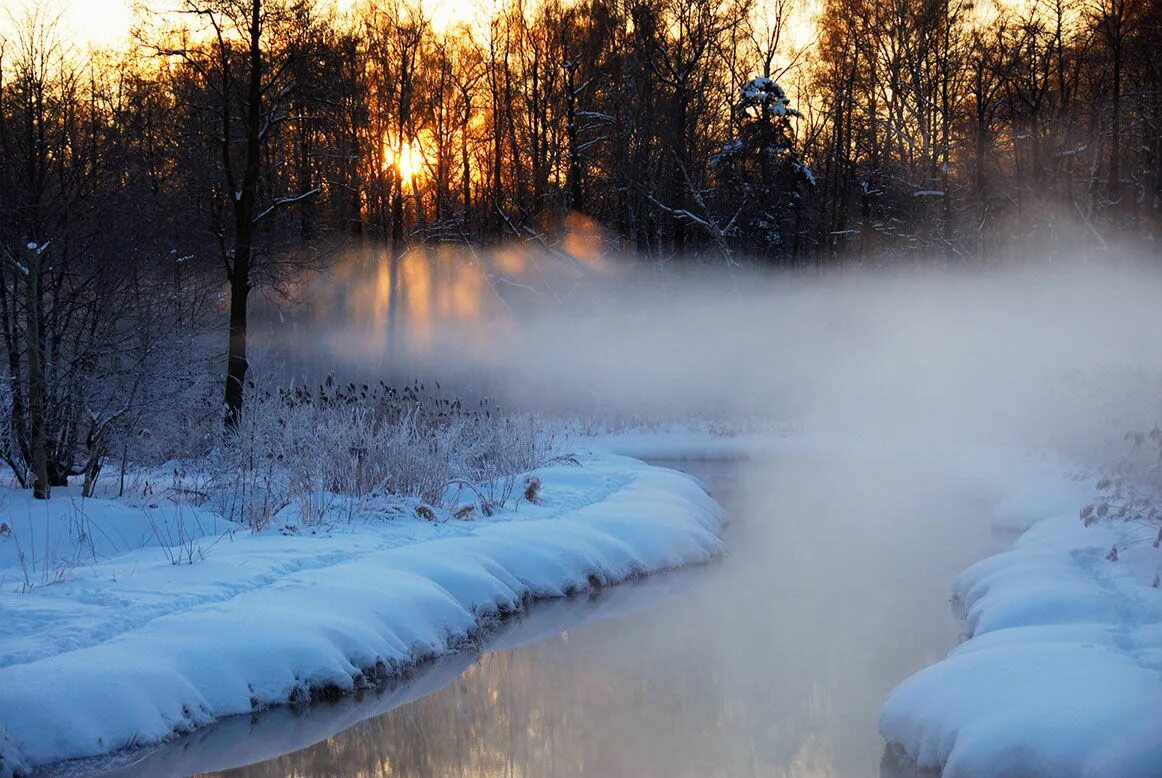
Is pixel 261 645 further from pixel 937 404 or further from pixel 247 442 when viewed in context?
pixel 937 404

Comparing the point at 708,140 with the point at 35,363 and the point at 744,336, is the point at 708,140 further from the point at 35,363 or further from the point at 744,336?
the point at 35,363

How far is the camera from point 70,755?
553 centimetres

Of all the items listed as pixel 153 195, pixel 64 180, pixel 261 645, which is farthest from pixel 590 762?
pixel 153 195

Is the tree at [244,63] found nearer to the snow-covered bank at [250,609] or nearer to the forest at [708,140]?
the forest at [708,140]

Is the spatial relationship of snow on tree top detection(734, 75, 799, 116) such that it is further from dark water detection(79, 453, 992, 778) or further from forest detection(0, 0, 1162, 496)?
dark water detection(79, 453, 992, 778)

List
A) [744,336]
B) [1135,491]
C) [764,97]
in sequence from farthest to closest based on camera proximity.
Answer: [744,336], [764,97], [1135,491]

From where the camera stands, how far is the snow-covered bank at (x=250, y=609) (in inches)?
228

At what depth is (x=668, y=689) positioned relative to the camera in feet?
25.2

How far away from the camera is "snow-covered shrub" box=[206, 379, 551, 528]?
1085 centimetres

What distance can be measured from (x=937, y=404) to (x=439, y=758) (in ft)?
63.4

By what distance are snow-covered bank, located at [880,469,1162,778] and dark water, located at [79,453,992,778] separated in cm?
46

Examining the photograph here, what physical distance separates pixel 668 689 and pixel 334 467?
199 inches

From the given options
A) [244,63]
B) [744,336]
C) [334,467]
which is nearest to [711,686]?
[334,467]

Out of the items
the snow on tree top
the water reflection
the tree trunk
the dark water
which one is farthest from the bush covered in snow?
the snow on tree top
